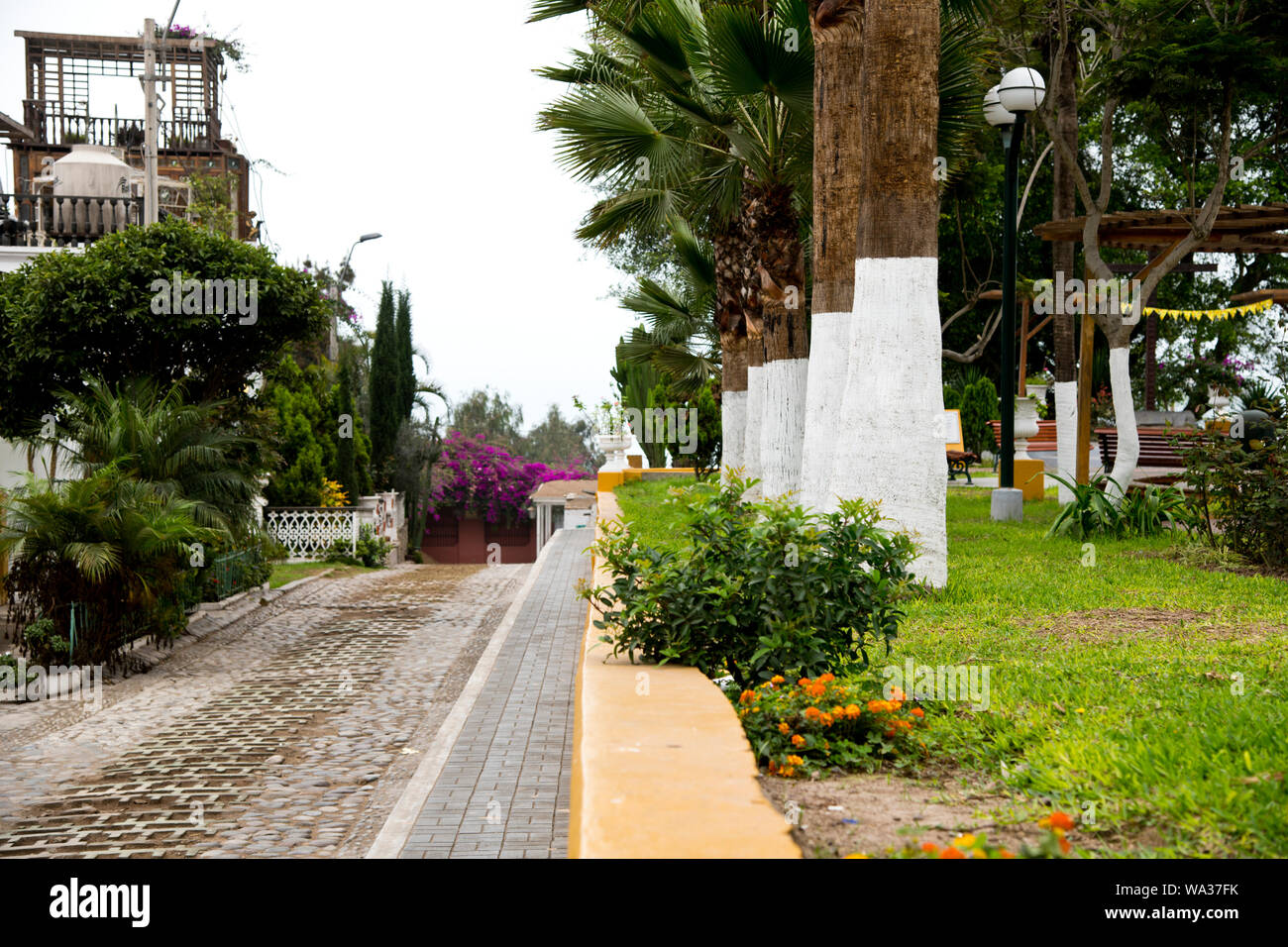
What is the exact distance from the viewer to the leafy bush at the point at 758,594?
5.25m

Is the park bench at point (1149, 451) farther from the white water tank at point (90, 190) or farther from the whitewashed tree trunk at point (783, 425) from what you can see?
the white water tank at point (90, 190)

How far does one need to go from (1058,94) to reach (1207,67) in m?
3.97

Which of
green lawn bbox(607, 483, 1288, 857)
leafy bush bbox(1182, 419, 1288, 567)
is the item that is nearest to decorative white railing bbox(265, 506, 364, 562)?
green lawn bbox(607, 483, 1288, 857)

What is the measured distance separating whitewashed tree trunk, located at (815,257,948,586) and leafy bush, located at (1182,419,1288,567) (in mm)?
3047

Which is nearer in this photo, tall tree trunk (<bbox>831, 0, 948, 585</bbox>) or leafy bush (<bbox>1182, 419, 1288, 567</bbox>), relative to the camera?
tall tree trunk (<bbox>831, 0, 948, 585</bbox>)

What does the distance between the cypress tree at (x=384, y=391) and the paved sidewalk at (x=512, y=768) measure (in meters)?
21.0

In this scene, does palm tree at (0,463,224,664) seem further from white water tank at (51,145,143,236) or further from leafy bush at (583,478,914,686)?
white water tank at (51,145,143,236)

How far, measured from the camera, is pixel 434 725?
8680 mm

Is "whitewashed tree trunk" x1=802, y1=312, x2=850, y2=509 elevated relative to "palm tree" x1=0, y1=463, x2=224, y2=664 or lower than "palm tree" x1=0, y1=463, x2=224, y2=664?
elevated

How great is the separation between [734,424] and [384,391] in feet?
56.6

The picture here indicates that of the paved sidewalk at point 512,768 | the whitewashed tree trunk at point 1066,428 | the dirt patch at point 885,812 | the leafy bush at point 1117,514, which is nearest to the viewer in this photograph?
the dirt patch at point 885,812

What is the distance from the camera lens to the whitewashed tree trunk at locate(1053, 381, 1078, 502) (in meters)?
15.0

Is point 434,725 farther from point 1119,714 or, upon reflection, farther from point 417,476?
point 417,476

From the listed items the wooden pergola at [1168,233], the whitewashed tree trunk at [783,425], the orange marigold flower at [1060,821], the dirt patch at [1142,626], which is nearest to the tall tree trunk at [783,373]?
the whitewashed tree trunk at [783,425]
